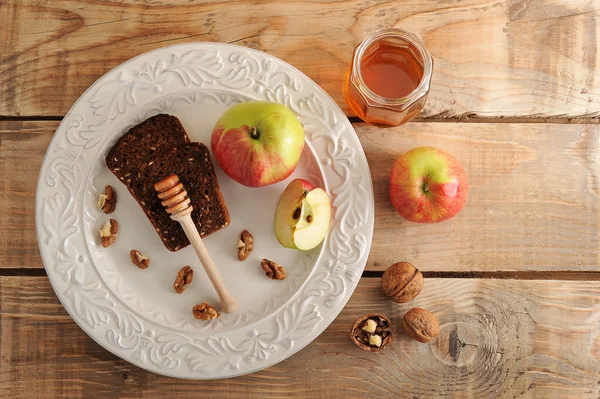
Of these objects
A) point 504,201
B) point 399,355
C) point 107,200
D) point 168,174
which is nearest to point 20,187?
point 107,200

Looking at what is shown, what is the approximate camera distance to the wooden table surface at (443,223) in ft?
3.40

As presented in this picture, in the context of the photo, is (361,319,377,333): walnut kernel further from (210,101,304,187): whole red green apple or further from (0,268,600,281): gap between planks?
(210,101,304,187): whole red green apple

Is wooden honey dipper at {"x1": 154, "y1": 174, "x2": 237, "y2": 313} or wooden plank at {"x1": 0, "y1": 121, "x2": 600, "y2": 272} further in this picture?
wooden plank at {"x1": 0, "y1": 121, "x2": 600, "y2": 272}

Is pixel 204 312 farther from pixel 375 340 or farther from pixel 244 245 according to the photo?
pixel 375 340

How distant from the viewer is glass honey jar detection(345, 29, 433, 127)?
3.15ft

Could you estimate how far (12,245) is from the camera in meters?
1.04

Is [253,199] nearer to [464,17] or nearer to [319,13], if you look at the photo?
[319,13]

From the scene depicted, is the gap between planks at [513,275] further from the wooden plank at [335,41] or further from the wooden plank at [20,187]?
the wooden plank at [335,41]

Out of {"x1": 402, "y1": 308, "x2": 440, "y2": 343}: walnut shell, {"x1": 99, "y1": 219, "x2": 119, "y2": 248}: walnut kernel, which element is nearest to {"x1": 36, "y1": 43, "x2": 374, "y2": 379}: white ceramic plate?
{"x1": 99, "y1": 219, "x2": 119, "y2": 248}: walnut kernel

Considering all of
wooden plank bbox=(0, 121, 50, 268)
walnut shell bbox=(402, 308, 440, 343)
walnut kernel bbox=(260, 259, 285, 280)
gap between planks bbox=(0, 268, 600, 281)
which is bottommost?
wooden plank bbox=(0, 121, 50, 268)

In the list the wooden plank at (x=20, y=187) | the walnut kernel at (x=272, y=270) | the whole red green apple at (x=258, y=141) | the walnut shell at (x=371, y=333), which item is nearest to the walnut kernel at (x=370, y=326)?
the walnut shell at (x=371, y=333)

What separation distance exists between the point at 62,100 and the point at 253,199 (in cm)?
39

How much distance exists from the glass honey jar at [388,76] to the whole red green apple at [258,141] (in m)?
0.12

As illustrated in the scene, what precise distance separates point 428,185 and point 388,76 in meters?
0.20
